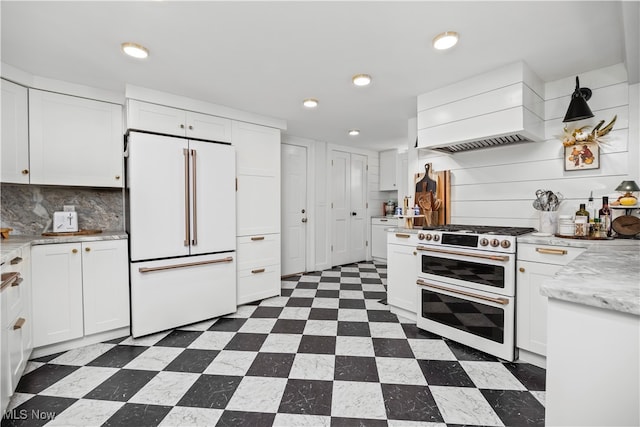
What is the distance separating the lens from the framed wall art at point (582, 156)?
6.93 feet

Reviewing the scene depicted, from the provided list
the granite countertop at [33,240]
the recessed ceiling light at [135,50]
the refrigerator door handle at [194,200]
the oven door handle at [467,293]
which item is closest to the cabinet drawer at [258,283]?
the refrigerator door handle at [194,200]

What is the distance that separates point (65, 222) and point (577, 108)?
170 inches

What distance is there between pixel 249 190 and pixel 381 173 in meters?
3.23

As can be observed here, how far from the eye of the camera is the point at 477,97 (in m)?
2.24

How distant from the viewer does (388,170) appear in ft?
18.0

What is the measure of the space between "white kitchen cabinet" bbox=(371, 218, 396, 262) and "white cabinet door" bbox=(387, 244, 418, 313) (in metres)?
2.44

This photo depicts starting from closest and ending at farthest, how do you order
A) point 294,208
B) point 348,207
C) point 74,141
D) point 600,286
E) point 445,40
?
point 600,286 → point 445,40 → point 74,141 → point 294,208 → point 348,207

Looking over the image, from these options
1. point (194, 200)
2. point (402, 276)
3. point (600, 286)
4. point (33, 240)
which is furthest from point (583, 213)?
point (33, 240)

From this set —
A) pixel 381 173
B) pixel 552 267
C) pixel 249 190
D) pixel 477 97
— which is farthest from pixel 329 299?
pixel 381 173

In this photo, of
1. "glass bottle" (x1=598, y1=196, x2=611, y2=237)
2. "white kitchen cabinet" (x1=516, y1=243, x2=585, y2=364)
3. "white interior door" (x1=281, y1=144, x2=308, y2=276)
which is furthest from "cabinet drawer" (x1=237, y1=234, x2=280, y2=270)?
"glass bottle" (x1=598, y1=196, x2=611, y2=237)

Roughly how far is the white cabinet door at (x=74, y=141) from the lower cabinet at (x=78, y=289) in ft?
2.16

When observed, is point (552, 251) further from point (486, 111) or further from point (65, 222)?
point (65, 222)

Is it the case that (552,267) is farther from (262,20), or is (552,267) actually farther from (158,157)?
(158,157)

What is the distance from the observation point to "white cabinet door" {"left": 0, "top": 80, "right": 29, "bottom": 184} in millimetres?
2107
